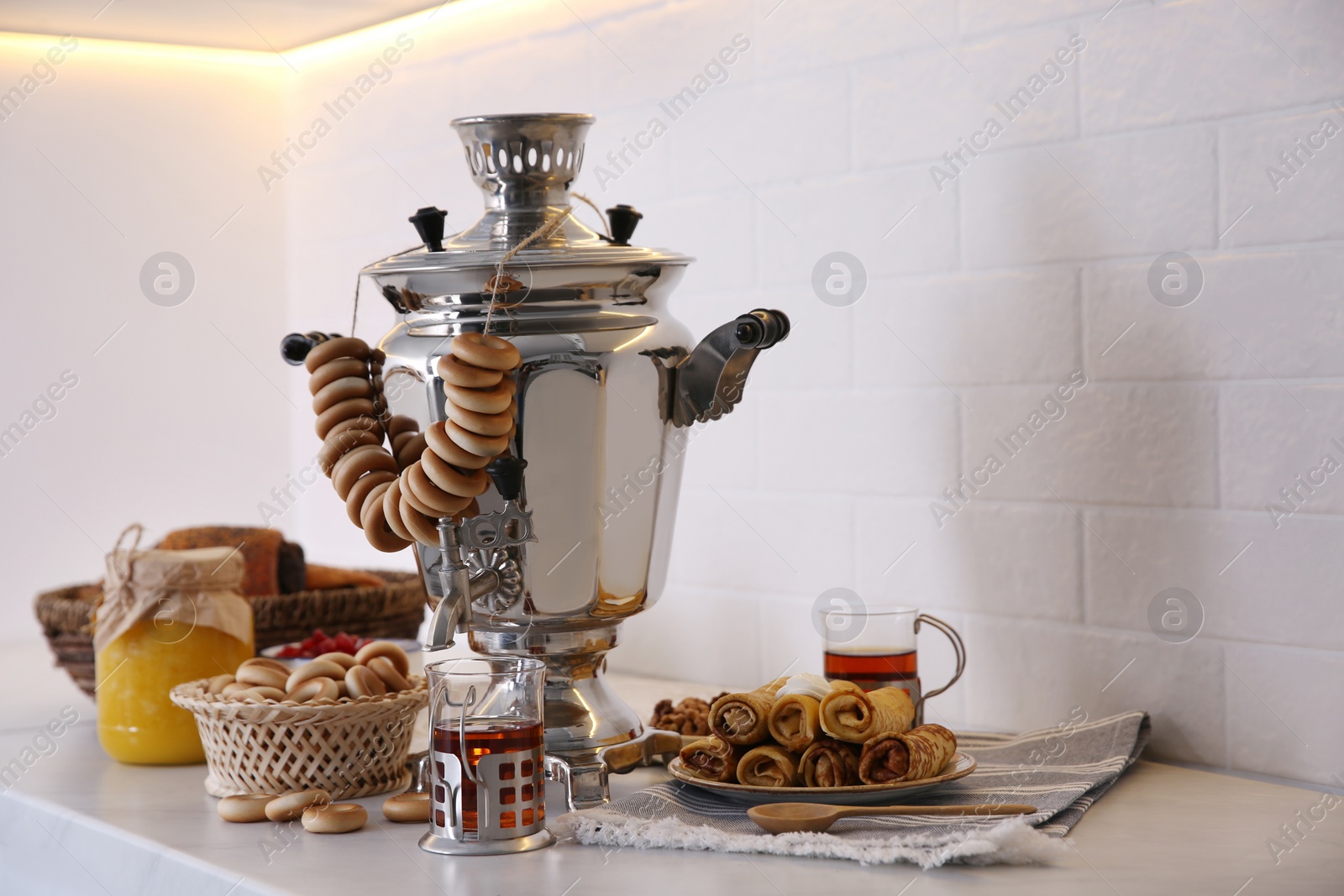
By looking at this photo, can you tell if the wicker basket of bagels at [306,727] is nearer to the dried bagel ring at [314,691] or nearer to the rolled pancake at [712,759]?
the dried bagel ring at [314,691]

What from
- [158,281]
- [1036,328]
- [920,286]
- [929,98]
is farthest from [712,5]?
[158,281]

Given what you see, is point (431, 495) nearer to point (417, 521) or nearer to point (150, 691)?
point (417, 521)

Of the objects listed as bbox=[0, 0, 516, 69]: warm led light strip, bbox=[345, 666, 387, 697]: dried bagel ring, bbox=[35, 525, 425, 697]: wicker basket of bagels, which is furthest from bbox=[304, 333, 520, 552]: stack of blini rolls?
bbox=[0, 0, 516, 69]: warm led light strip

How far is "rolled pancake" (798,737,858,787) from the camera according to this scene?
871 mm

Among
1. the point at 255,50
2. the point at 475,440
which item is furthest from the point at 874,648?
the point at 255,50

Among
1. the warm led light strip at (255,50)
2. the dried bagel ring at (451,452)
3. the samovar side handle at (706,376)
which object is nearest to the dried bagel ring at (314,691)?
the dried bagel ring at (451,452)

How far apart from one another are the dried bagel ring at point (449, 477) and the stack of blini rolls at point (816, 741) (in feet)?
0.74

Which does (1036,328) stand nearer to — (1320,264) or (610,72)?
(1320,264)

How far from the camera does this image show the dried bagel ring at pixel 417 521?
885 mm

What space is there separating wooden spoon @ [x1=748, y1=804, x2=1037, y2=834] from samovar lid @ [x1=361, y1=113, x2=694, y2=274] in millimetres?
397

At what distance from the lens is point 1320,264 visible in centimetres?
95

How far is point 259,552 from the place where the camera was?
52.6 inches

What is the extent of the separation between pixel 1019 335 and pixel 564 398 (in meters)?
0.43

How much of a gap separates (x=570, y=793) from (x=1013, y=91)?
2.27 feet
